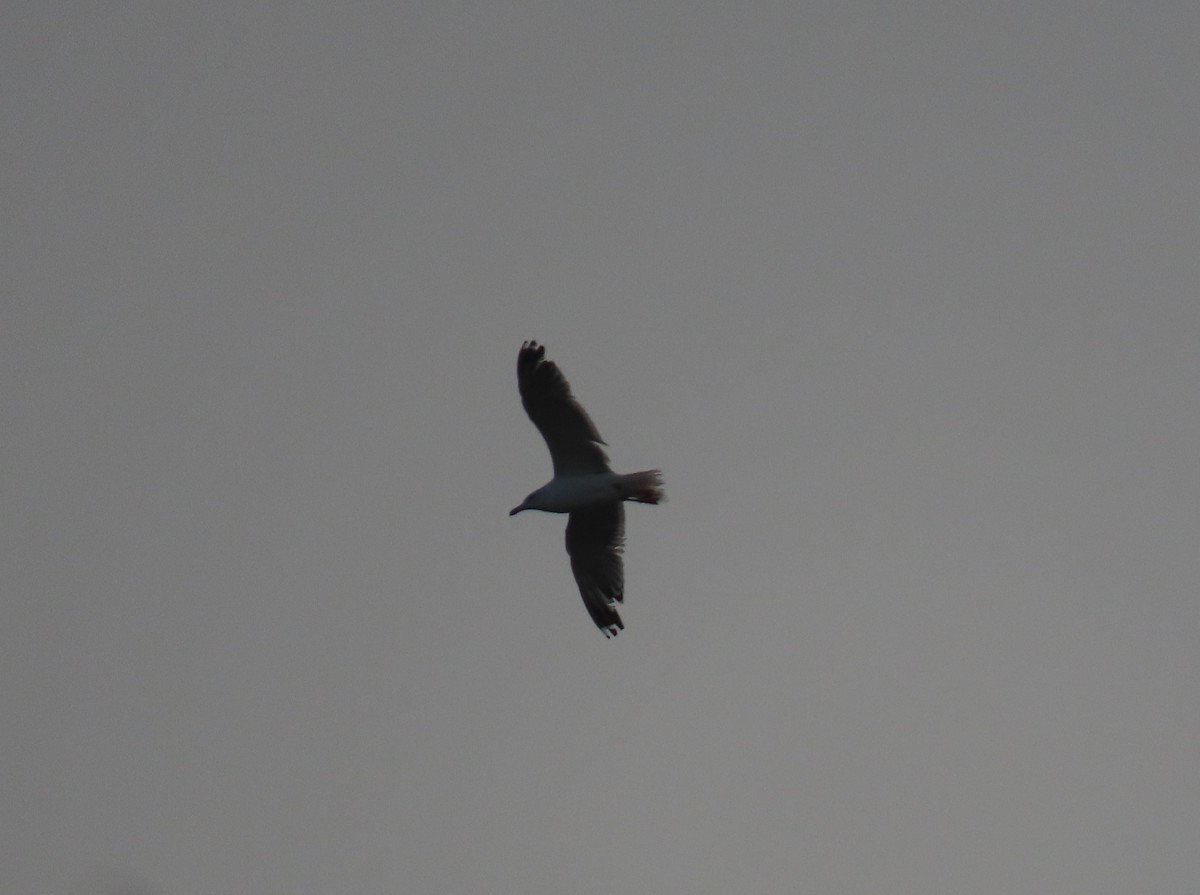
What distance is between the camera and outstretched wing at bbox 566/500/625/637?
19375 mm

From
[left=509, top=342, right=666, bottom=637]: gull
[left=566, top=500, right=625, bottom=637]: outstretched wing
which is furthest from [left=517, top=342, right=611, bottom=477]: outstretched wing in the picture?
[left=566, top=500, right=625, bottom=637]: outstretched wing

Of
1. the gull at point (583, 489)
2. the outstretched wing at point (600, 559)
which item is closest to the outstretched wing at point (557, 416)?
the gull at point (583, 489)

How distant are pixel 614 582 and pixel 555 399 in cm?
242

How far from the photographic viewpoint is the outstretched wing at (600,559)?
1938 centimetres

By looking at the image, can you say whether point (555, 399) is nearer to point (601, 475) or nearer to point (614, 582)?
point (601, 475)

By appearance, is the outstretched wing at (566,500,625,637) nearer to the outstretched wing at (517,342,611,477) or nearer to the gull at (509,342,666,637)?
the gull at (509,342,666,637)

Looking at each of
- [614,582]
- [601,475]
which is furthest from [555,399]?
[614,582]

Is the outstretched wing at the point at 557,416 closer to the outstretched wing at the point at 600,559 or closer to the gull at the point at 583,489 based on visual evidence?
the gull at the point at 583,489

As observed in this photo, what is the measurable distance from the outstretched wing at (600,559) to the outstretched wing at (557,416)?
78 cm

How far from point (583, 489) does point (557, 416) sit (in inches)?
31.4

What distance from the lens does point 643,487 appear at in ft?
59.9

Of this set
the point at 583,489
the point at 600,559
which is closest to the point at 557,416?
the point at 583,489

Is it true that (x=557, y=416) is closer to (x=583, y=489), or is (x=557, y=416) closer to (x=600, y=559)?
(x=583, y=489)

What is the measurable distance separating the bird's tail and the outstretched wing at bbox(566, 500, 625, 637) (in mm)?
1002
